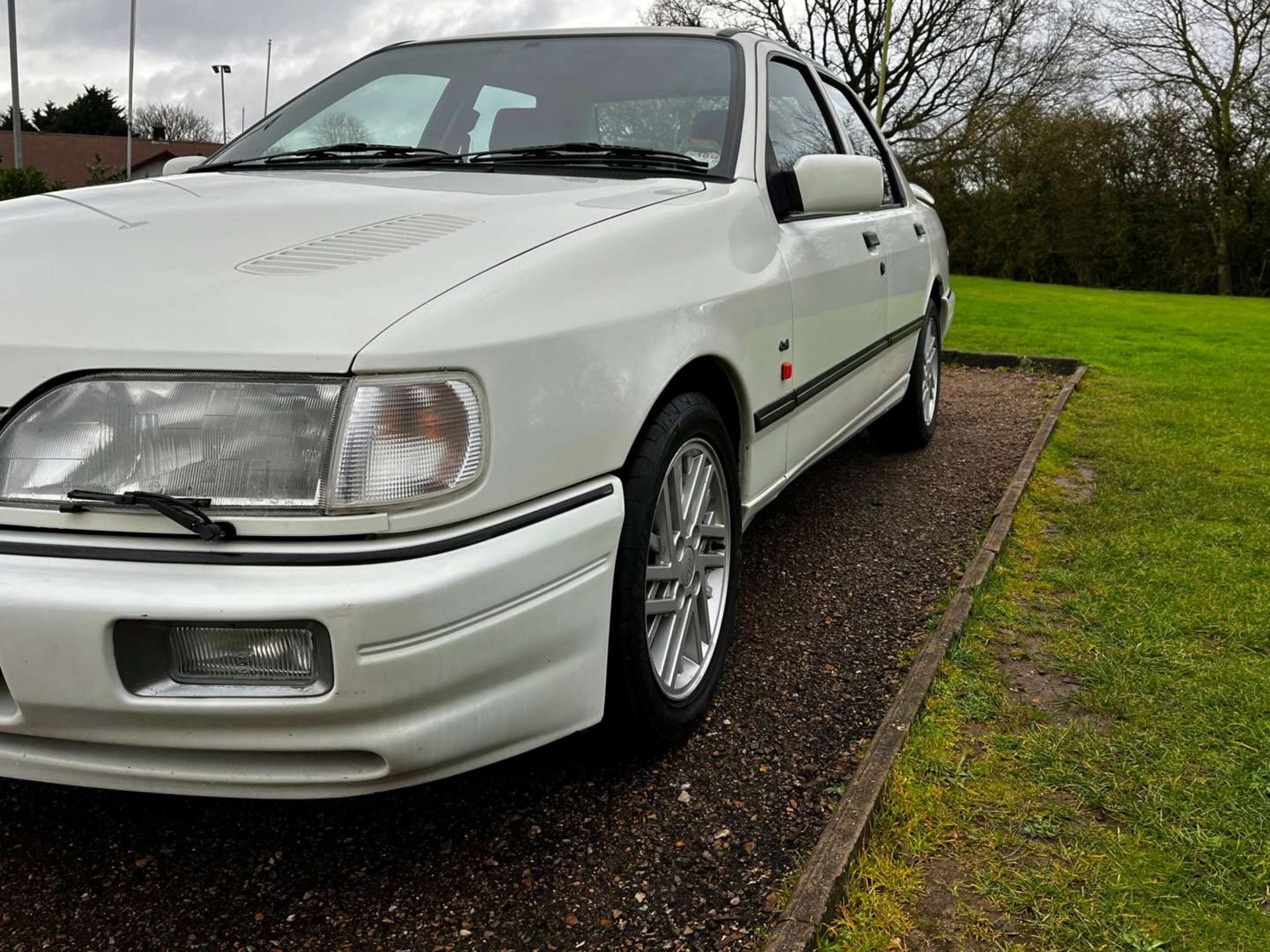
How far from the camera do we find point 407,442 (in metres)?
1.62

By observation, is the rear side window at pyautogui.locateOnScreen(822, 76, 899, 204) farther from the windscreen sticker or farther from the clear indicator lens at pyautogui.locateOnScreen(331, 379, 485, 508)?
the clear indicator lens at pyautogui.locateOnScreen(331, 379, 485, 508)

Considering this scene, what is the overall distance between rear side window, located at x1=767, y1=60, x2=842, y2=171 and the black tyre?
1386 millimetres

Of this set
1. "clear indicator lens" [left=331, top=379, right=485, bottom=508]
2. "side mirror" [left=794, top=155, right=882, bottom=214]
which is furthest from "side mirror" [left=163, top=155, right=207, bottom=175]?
"clear indicator lens" [left=331, top=379, right=485, bottom=508]

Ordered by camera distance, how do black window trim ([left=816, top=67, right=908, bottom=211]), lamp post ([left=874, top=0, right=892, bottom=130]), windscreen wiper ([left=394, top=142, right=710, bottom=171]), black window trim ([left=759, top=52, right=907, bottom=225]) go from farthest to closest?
lamp post ([left=874, top=0, right=892, bottom=130]) → black window trim ([left=816, top=67, right=908, bottom=211]) → black window trim ([left=759, top=52, right=907, bottom=225]) → windscreen wiper ([left=394, top=142, right=710, bottom=171])

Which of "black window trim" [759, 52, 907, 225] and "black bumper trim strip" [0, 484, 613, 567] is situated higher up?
"black window trim" [759, 52, 907, 225]

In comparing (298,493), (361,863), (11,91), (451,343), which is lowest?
(361,863)

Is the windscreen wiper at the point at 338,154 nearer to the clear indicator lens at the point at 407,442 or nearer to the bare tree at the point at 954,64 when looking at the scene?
the clear indicator lens at the point at 407,442

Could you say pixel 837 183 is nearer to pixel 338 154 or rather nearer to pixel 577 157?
pixel 577 157

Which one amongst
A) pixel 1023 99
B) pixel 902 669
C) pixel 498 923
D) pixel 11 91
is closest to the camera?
pixel 498 923

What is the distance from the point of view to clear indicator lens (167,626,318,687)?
1.59 meters

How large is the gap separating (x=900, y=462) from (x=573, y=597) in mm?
3606

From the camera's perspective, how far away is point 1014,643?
296 centimetres

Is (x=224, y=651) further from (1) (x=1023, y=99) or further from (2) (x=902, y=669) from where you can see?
(1) (x=1023, y=99)

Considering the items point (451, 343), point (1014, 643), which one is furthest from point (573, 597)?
point (1014, 643)
